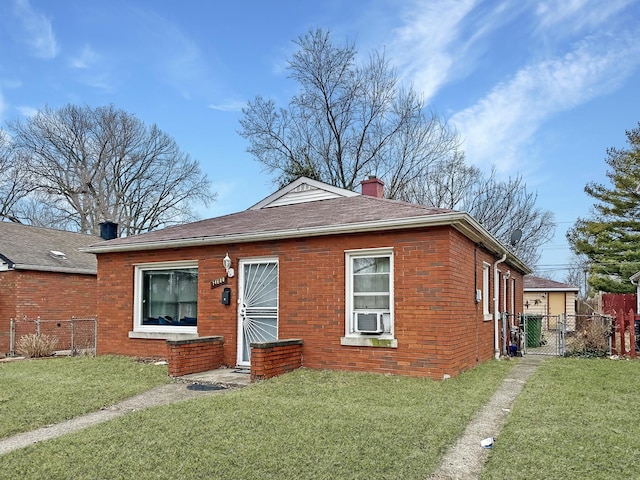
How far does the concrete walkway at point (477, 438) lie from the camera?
4345mm

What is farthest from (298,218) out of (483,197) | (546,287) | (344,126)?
(546,287)

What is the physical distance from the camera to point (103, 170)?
108ft

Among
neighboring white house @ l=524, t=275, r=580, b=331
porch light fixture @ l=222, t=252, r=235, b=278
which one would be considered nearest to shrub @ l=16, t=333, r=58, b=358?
porch light fixture @ l=222, t=252, r=235, b=278

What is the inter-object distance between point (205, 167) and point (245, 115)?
1019 centimetres

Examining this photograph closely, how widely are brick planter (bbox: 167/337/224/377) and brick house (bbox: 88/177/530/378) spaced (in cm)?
12

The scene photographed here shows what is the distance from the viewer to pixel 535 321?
1741 cm

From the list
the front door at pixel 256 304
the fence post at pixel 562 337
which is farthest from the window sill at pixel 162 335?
the fence post at pixel 562 337

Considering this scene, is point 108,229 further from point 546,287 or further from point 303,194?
point 546,287

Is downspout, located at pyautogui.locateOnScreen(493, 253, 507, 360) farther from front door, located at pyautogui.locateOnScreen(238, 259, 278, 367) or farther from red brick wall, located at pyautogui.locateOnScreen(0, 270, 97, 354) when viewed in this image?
red brick wall, located at pyautogui.locateOnScreen(0, 270, 97, 354)

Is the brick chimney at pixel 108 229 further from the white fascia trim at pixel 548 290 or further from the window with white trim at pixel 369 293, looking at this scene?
the white fascia trim at pixel 548 290

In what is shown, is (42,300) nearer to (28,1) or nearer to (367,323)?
(28,1)

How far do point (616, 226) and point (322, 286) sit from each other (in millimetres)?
24396

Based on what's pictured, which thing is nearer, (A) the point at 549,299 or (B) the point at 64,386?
(B) the point at 64,386

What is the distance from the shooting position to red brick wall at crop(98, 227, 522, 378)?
8445 millimetres
